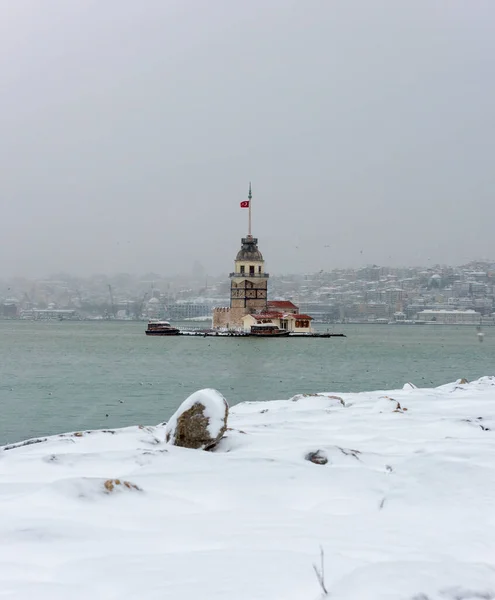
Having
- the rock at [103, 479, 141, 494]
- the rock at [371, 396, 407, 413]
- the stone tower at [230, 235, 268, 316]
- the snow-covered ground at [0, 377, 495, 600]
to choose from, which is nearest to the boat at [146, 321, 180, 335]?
the stone tower at [230, 235, 268, 316]

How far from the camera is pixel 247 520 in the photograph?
5086mm

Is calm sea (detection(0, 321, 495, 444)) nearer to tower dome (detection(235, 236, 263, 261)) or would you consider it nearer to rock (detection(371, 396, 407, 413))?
rock (detection(371, 396, 407, 413))

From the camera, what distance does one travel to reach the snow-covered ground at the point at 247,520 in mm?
3898

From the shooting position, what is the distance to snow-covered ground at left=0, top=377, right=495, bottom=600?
3898 mm

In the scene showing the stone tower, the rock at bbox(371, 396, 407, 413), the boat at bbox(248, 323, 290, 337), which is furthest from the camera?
the stone tower

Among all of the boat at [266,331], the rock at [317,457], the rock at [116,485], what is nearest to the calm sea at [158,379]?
the rock at [317,457]

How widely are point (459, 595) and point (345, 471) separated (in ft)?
8.16

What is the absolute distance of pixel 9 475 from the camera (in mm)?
6184

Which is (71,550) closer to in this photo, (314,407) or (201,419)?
(201,419)

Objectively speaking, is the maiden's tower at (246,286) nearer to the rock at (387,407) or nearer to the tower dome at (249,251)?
the tower dome at (249,251)

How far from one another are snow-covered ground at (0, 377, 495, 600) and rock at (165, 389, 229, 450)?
24cm

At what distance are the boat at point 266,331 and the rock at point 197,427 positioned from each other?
88.8m

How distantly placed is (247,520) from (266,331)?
92.0 meters

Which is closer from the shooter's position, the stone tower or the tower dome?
the stone tower
